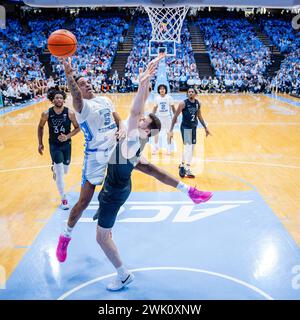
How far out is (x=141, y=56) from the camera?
88.8ft

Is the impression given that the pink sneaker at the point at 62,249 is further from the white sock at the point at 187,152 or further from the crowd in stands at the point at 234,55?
the crowd in stands at the point at 234,55

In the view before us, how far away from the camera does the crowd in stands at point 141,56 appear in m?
23.6

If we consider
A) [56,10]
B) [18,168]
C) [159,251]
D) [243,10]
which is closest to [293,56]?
[243,10]

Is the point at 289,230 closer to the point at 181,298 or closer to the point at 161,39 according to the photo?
the point at 181,298

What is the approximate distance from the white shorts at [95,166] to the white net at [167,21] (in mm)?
8121

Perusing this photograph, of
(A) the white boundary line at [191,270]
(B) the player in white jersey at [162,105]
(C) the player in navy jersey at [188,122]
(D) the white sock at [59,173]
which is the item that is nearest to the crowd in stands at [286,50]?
(B) the player in white jersey at [162,105]

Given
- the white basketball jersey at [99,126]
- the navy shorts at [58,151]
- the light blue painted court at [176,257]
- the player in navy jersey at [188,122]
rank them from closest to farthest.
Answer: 1. the light blue painted court at [176,257]
2. the white basketball jersey at [99,126]
3. the navy shorts at [58,151]
4. the player in navy jersey at [188,122]

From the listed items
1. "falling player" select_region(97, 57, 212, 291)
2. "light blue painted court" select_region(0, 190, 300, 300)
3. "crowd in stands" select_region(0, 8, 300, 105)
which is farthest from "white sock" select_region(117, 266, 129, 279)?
"crowd in stands" select_region(0, 8, 300, 105)

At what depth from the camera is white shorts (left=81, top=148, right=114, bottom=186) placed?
4.24 metres

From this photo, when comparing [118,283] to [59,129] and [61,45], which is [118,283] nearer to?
[61,45]

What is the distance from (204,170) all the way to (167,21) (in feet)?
20.9

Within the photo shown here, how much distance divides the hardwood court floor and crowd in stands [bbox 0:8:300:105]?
10510mm

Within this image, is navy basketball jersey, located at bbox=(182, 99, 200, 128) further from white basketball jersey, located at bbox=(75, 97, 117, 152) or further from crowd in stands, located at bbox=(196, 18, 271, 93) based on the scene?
crowd in stands, located at bbox=(196, 18, 271, 93)

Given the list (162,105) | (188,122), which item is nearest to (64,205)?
(188,122)
